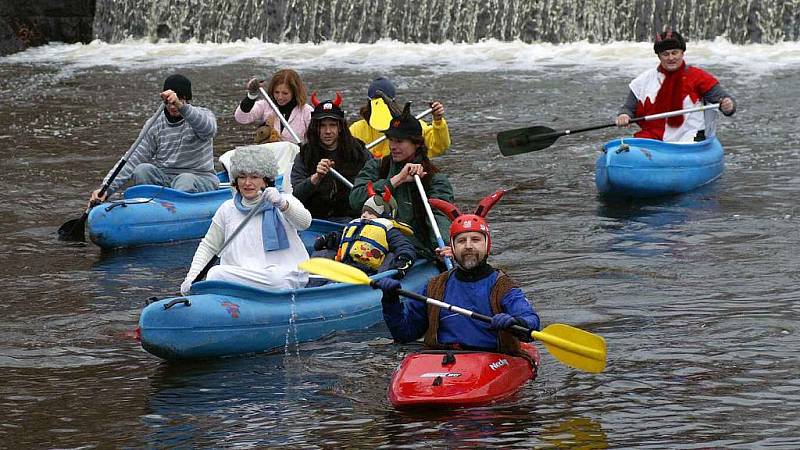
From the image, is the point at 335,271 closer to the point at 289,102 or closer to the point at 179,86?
the point at 179,86

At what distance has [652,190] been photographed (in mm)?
12781

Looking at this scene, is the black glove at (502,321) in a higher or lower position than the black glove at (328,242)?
higher

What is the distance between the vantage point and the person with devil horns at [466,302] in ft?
24.5

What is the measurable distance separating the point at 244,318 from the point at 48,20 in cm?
1786

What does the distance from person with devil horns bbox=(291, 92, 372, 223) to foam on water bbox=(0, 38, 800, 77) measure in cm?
963

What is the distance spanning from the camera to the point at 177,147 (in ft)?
38.1

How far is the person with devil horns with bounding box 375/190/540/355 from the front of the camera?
7.46 m

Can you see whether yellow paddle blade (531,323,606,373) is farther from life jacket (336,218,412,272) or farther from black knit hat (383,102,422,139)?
black knit hat (383,102,422,139)

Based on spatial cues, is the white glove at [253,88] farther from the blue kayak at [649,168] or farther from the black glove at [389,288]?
the black glove at [389,288]

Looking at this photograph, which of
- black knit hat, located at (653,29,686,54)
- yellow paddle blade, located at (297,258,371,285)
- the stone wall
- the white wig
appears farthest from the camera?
the stone wall

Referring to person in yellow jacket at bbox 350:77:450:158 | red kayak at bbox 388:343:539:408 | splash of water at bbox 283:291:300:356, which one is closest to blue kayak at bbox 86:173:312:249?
person in yellow jacket at bbox 350:77:450:158

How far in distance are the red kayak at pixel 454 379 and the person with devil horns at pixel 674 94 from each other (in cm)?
546

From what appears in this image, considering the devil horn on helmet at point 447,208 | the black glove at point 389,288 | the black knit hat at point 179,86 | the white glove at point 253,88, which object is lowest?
the black glove at point 389,288

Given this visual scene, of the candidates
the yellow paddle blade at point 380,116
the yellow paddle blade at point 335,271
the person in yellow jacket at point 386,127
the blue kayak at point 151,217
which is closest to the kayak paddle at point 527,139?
the person in yellow jacket at point 386,127
